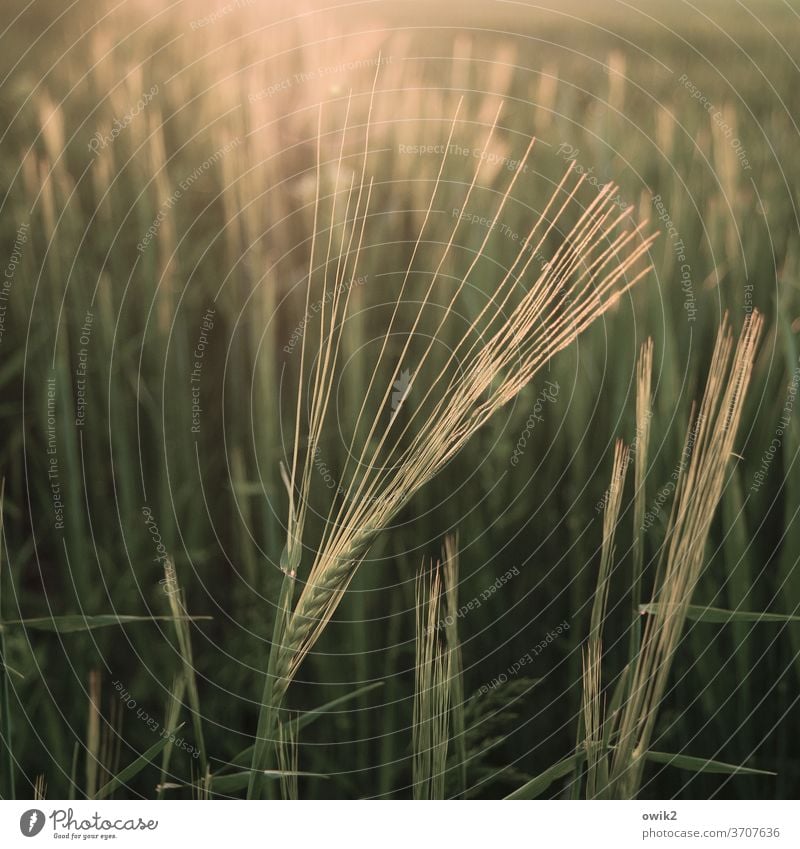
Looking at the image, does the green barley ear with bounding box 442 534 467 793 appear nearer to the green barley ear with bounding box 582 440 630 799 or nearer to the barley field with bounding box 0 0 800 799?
the barley field with bounding box 0 0 800 799

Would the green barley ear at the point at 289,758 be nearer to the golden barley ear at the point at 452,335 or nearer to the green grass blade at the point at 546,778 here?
the golden barley ear at the point at 452,335

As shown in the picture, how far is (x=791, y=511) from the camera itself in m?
0.68

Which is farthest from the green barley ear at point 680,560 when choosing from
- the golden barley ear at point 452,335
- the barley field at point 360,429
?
the golden barley ear at point 452,335

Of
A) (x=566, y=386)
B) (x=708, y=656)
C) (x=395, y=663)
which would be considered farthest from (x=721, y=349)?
(x=395, y=663)

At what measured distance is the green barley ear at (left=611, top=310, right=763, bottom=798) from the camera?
0.66 m

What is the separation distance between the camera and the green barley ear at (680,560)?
2.17 feet

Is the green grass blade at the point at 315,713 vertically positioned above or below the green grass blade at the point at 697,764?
above

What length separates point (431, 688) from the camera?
0.66m

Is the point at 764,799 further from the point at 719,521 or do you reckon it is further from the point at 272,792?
the point at 272,792

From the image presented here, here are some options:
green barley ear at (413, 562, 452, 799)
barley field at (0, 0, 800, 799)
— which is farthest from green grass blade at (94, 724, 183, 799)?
green barley ear at (413, 562, 452, 799)

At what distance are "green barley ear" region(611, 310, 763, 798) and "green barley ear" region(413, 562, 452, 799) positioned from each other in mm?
156

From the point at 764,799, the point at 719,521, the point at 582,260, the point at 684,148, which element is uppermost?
the point at 684,148

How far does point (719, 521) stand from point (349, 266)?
1.33ft

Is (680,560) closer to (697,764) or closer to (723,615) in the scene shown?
(723,615)
